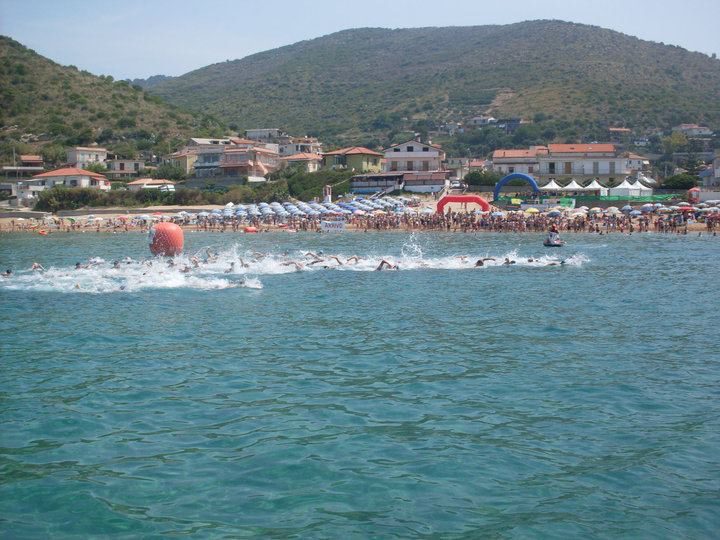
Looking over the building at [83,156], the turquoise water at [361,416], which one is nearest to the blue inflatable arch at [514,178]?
the turquoise water at [361,416]

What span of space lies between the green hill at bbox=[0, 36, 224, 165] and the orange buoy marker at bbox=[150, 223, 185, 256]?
201ft

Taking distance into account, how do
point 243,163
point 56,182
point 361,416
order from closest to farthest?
point 361,416, point 56,182, point 243,163

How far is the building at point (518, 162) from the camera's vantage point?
76938mm

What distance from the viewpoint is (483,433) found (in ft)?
33.7

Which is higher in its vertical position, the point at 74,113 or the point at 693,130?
the point at 74,113

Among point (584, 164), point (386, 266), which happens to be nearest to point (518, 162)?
point (584, 164)

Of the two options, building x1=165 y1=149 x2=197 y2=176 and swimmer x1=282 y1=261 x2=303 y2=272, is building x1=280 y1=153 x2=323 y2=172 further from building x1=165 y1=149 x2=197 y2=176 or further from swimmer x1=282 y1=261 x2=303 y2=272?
swimmer x1=282 y1=261 x2=303 y2=272

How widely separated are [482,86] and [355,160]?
2864 inches

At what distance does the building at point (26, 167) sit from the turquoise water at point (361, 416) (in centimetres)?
6441

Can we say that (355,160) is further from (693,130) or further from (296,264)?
(693,130)

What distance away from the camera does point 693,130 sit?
10981 centimetres

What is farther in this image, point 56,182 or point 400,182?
point 56,182

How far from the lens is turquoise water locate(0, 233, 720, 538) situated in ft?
26.3

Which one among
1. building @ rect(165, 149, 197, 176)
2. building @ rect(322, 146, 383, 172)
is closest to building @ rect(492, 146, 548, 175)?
building @ rect(322, 146, 383, 172)
